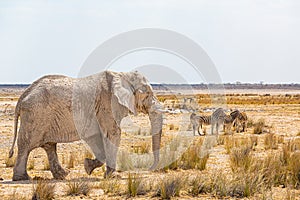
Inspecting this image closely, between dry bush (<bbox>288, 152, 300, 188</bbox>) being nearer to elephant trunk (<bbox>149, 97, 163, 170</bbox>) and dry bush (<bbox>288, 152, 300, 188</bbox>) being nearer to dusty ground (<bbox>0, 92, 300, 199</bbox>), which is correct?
dusty ground (<bbox>0, 92, 300, 199</bbox>)

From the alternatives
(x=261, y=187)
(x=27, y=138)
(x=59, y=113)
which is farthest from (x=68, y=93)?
(x=261, y=187)

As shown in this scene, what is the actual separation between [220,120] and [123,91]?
11566mm

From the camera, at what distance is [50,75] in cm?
1068

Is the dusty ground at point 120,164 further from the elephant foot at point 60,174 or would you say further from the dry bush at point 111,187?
the elephant foot at point 60,174

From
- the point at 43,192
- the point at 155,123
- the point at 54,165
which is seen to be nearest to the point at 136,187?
the point at 43,192

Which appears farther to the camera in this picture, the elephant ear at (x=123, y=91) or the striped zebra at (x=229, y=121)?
the striped zebra at (x=229, y=121)

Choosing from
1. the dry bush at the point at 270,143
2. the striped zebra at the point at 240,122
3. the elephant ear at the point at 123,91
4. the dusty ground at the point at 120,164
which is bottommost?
the dusty ground at the point at 120,164

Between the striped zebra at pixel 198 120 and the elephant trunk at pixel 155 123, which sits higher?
the elephant trunk at pixel 155 123

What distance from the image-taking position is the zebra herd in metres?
21.2

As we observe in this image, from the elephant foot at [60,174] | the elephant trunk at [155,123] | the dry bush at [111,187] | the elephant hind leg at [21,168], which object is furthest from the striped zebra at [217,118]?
the dry bush at [111,187]

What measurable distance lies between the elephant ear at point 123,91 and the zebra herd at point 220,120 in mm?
10276

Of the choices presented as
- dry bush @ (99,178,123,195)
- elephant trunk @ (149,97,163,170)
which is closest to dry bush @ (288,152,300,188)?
elephant trunk @ (149,97,163,170)

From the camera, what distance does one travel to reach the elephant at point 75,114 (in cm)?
1031

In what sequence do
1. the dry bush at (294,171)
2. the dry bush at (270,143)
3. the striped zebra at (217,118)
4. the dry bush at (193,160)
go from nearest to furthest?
the dry bush at (294,171), the dry bush at (193,160), the dry bush at (270,143), the striped zebra at (217,118)
